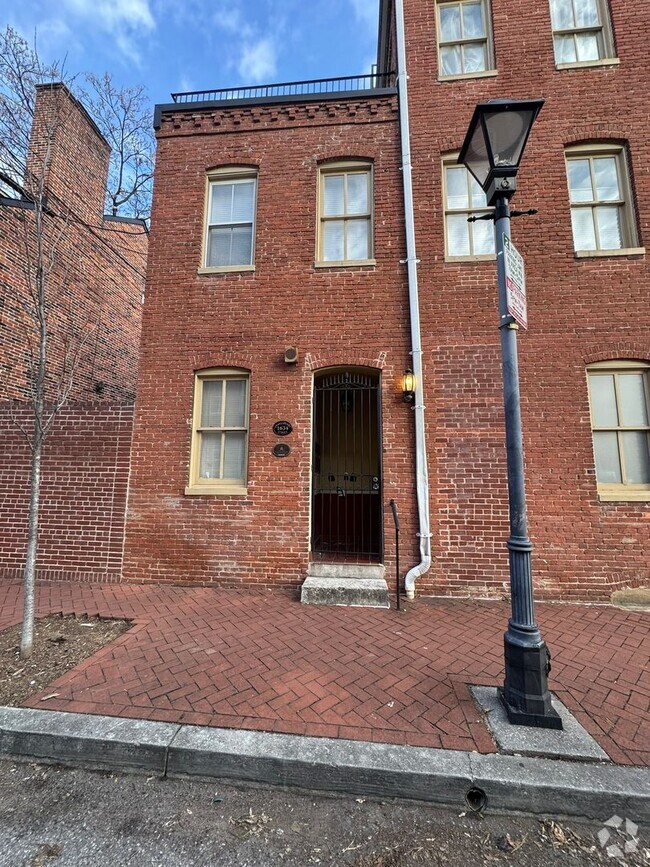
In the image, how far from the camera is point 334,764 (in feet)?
7.77

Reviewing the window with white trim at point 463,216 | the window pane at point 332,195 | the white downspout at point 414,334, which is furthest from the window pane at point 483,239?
the window pane at point 332,195

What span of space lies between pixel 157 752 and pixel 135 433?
4.52 metres

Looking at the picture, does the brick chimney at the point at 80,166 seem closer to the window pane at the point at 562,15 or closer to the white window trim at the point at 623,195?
the window pane at the point at 562,15

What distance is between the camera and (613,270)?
574 centimetres

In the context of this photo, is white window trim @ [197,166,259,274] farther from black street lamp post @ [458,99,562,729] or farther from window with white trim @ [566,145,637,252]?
window with white trim @ [566,145,637,252]

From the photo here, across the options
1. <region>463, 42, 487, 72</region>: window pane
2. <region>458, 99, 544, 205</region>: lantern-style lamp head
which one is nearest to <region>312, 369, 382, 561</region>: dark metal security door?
<region>458, 99, 544, 205</region>: lantern-style lamp head

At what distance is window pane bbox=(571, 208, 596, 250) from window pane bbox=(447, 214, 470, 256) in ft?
4.92

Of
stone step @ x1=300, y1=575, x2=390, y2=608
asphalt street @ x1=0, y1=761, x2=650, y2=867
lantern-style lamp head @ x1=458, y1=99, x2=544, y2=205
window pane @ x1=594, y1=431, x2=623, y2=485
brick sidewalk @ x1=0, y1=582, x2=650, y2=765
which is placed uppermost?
lantern-style lamp head @ x1=458, y1=99, x2=544, y2=205

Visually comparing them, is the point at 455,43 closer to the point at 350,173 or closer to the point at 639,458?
the point at 350,173

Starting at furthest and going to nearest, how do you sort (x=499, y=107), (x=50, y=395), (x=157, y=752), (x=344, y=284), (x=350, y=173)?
(x=50, y=395)
(x=350, y=173)
(x=344, y=284)
(x=499, y=107)
(x=157, y=752)

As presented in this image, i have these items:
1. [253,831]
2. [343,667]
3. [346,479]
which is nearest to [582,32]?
[346,479]

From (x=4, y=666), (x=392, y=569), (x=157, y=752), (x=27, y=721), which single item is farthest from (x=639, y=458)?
(x=4, y=666)

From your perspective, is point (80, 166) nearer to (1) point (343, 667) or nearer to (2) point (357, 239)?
(2) point (357, 239)

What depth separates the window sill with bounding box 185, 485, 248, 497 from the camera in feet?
19.3
